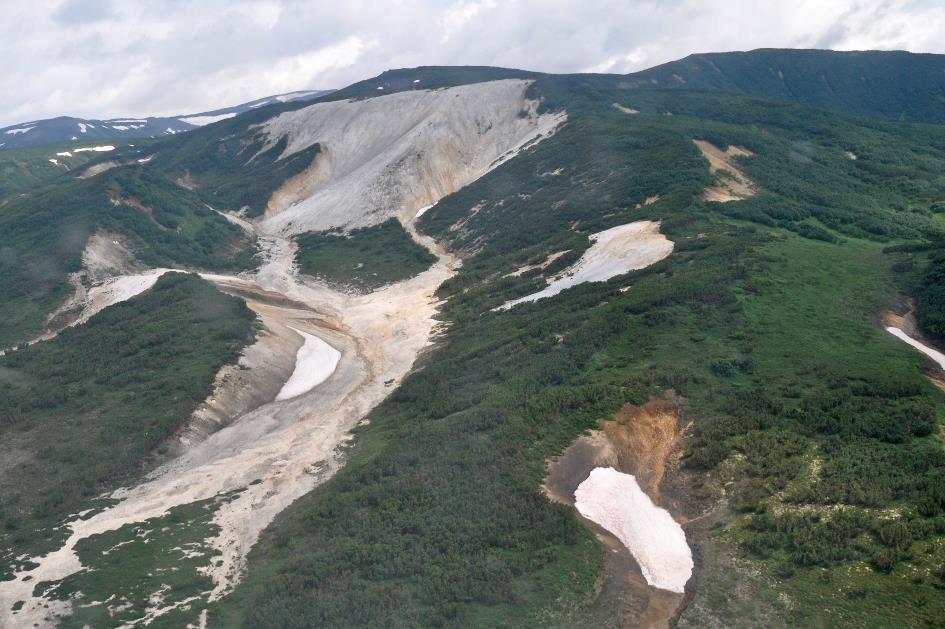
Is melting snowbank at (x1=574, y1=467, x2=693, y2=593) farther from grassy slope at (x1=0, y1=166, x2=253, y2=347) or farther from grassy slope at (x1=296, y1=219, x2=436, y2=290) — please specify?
grassy slope at (x1=0, y1=166, x2=253, y2=347)

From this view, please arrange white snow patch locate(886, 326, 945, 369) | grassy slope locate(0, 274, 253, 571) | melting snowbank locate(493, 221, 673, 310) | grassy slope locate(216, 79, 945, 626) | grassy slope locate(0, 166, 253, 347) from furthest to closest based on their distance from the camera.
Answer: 1. grassy slope locate(0, 166, 253, 347)
2. melting snowbank locate(493, 221, 673, 310)
3. grassy slope locate(0, 274, 253, 571)
4. white snow patch locate(886, 326, 945, 369)
5. grassy slope locate(216, 79, 945, 626)

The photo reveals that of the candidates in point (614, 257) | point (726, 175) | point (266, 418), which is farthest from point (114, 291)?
point (726, 175)

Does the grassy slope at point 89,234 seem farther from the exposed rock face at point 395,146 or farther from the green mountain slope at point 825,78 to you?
the green mountain slope at point 825,78

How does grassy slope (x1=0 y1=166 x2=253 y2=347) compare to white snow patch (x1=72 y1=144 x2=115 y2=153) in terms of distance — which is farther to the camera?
white snow patch (x1=72 y1=144 x2=115 y2=153)

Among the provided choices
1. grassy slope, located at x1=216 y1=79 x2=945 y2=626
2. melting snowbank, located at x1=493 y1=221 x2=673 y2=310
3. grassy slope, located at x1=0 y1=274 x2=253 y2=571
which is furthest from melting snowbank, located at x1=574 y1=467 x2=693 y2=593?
melting snowbank, located at x1=493 y1=221 x2=673 y2=310

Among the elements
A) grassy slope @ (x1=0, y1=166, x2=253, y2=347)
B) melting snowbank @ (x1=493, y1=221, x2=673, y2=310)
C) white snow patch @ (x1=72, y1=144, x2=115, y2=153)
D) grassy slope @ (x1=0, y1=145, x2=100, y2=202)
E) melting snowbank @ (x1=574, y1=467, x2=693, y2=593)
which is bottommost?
melting snowbank @ (x1=574, y1=467, x2=693, y2=593)

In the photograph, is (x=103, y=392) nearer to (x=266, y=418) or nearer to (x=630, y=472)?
(x=266, y=418)

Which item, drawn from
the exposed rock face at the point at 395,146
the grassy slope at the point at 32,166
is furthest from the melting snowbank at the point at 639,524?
the grassy slope at the point at 32,166

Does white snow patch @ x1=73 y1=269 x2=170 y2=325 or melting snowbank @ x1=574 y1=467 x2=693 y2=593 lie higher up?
white snow patch @ x1=73 y1=269 x2=170 y2=325

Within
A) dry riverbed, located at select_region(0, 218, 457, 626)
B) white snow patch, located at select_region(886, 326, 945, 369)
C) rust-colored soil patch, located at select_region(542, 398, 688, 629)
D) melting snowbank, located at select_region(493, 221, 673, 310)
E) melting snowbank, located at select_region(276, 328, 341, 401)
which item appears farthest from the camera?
melting snowbank, located at select_region(493, 221, 673, 310)
